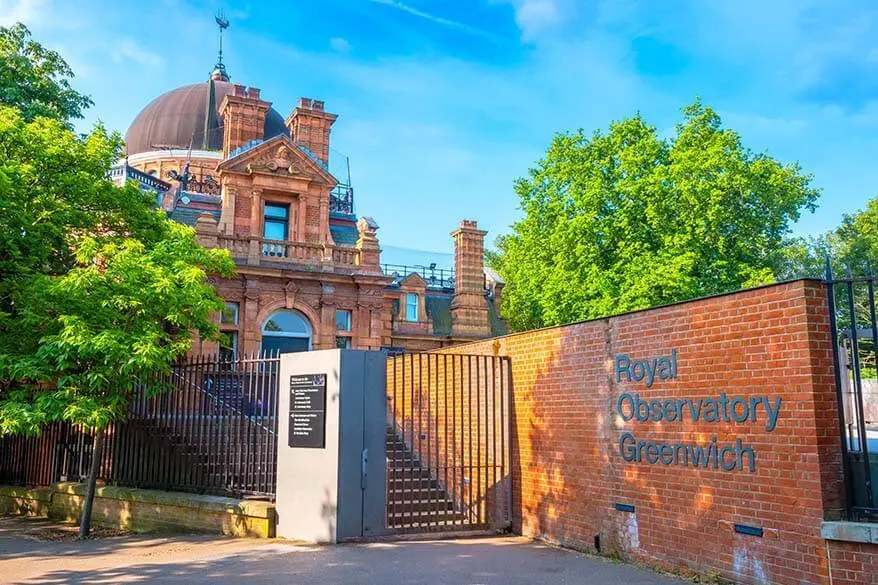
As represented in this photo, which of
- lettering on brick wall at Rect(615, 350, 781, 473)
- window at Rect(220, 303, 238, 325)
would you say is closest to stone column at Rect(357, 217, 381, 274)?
window at Rect(220, 303, 238, 325)

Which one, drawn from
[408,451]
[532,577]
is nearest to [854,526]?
[532,577]

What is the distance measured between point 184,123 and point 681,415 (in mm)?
39044

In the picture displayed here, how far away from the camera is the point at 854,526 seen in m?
6.12

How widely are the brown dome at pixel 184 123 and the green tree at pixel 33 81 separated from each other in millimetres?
20411

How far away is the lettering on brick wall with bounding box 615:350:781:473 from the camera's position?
23.6 feet

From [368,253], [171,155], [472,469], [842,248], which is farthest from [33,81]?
[842,248]

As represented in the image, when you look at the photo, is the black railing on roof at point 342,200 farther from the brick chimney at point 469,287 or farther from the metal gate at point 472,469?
the metal gate at point 472,469

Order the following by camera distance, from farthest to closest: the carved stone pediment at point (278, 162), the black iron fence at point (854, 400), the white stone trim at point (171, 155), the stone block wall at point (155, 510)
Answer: the white stone trim at point (171, 155), the carved stone pediment at point (278, 162), the stone block wall at point (155, 510), the black iron fence at point (854, 400)

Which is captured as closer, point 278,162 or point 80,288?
point 80,288

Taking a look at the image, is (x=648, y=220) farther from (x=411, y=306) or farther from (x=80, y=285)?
(x=80, y=285)

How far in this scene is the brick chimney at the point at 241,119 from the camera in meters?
27.9

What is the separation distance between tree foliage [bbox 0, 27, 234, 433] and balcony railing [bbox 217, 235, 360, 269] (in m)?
9.96

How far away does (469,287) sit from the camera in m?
31.9

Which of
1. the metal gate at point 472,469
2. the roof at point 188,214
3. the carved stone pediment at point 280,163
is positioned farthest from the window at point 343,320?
the metal gate at point 472,469
